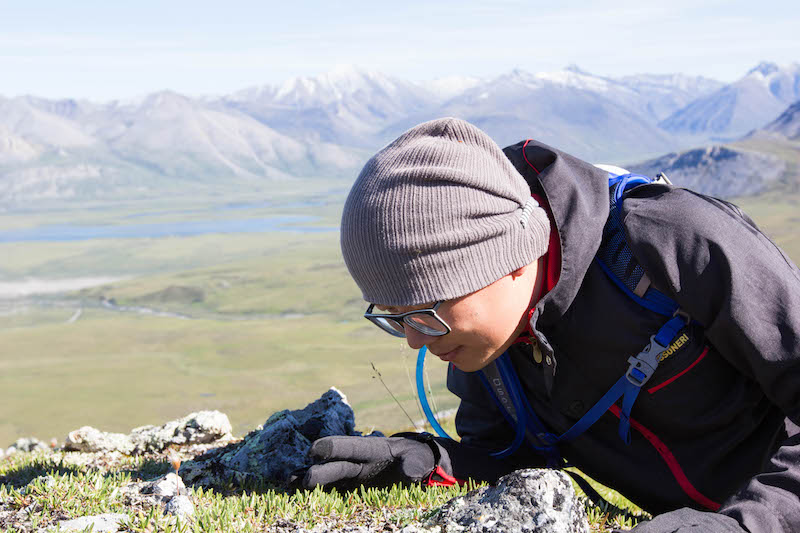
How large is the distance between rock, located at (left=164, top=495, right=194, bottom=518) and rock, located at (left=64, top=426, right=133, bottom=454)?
4504 mm

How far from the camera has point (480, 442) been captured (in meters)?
5.09

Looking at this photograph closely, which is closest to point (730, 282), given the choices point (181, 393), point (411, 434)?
point (411, 434)

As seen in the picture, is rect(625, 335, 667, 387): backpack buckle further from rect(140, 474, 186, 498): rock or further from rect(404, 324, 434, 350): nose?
rect(140, 474, 186, 498): rock

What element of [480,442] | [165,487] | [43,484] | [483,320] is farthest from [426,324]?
[43,484]

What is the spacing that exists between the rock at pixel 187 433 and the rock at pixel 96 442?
0.12 m

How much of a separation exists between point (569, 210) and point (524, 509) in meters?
1.60

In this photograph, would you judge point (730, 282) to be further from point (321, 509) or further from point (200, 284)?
point (200, 284)

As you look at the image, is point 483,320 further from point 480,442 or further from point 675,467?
point 480,442

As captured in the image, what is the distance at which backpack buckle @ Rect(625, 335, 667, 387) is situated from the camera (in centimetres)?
367

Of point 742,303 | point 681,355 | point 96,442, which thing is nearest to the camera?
point 742,303

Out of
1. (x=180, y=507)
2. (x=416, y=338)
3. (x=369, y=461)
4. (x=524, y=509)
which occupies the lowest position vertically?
(x=369, y=461)

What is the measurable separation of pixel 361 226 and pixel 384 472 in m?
1.95

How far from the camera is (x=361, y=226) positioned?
142 inches

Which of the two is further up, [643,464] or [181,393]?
[643,464]
